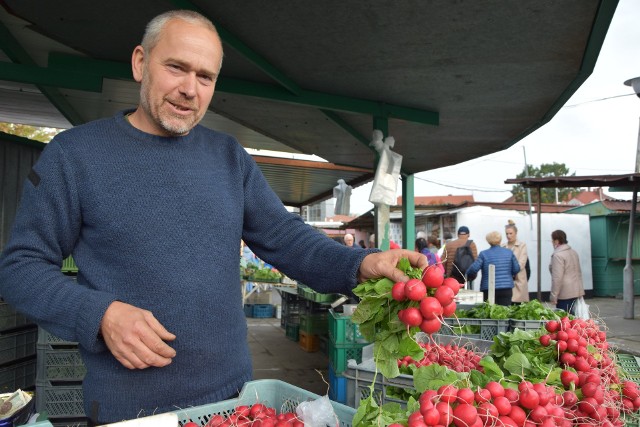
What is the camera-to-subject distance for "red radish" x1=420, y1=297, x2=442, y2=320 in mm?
1405

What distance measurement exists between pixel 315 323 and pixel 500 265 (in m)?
3.24

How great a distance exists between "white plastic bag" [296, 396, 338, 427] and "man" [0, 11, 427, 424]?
0.38 metres

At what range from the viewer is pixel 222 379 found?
1701mm

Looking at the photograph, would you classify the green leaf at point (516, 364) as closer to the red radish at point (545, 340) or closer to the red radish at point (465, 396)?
the red radish at point (545, 340)

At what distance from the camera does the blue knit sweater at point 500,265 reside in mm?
7164

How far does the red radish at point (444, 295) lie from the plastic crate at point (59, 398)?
351 cm

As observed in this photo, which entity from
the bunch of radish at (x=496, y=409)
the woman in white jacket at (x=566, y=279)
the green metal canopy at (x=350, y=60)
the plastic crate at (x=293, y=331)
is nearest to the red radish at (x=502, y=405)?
the bunch of radish at (x=496, y=409)

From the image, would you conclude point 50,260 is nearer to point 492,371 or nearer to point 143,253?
point 143,253

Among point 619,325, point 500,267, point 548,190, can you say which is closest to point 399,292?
A: point 500,267

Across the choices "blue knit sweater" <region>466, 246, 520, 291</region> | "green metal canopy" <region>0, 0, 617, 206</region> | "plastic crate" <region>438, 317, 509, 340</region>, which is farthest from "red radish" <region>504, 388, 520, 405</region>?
"blue knit sweater" <region>466, 246, 520, 291</region>

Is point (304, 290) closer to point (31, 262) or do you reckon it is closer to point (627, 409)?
point (627, 409)

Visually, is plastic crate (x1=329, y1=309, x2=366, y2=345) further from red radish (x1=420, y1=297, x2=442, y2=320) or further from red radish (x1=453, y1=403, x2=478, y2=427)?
red radish (x1=420, y1=297, x2=442, y2=320)

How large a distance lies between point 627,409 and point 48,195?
9.24ft

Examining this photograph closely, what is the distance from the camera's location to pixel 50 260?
5.04ft
